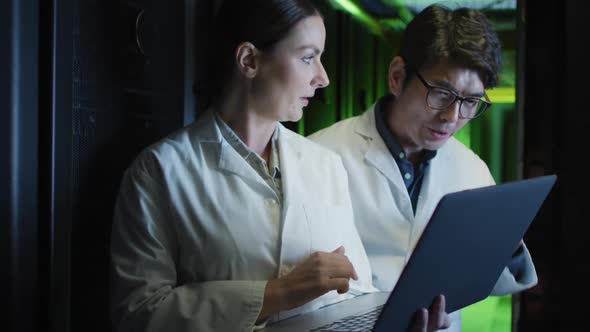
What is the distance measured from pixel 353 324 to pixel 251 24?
23.1 inches

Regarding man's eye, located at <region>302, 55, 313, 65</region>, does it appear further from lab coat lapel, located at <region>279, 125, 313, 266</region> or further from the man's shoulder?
the man's shoulder

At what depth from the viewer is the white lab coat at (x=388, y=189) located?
1.48 m

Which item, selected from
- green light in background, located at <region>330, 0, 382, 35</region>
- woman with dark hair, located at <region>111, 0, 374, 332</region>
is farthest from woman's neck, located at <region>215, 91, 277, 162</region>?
green light in background, located at <region>330, 0, 382, 35</region>

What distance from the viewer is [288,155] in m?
1.28

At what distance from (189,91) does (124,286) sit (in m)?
0.63

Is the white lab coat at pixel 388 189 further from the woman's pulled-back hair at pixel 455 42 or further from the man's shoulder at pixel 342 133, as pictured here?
the woman's pulled-back hair at pixel 455 42

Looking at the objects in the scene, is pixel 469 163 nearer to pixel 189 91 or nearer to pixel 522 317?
pixel 522 317

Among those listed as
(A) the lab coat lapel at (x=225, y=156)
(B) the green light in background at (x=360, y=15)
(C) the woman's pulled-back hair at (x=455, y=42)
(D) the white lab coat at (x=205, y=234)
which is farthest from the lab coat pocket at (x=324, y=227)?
(B) the green light in background at (x=360, y=15)

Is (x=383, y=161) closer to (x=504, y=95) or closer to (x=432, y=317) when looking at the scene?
(x=504, y=95)

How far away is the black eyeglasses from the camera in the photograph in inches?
57.3

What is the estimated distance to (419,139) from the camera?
4.97ft

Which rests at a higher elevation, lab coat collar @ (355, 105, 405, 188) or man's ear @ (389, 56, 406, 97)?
man's ear @ (389, 56, 406, 97)

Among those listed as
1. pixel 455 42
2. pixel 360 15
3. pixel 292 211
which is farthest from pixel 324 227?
pixel 360 15

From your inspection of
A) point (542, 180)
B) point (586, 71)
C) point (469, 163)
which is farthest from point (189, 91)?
point (586, 71)
